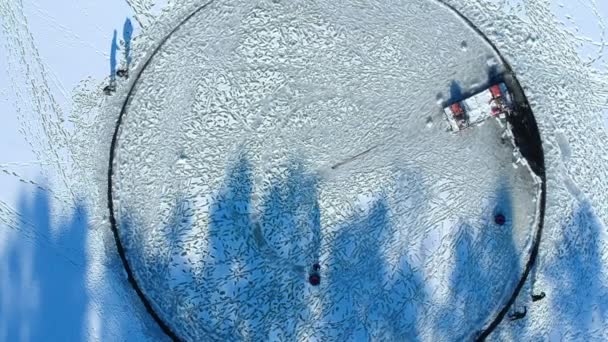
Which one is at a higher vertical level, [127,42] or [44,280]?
[127,42]

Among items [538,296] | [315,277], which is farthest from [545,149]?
[315,277]

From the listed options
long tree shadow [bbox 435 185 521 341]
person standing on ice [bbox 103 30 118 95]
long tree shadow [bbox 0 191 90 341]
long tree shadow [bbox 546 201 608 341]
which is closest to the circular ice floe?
long tree shadow [bbox 435 185 521 341]

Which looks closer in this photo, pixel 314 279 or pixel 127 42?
pixel 314 279

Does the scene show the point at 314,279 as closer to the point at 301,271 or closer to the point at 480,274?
the point at 301,271

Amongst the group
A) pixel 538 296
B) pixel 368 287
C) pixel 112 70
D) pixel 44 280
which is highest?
pixel 112 70

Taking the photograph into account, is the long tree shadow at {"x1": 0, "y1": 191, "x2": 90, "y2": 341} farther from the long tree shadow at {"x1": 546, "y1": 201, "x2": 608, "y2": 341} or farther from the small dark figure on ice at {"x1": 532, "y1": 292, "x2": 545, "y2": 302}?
the long tree shadow at {"x1": 546, "y1": 201, "x2": 608, "y2": 341}

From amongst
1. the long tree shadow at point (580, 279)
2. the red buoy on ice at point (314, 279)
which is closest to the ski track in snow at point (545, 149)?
the long tree shadow at point (580, 279)
